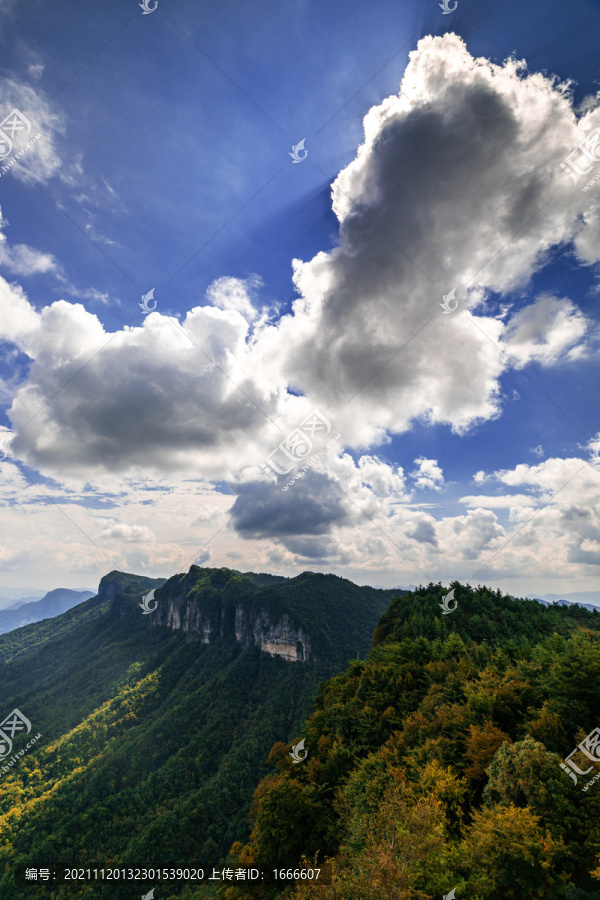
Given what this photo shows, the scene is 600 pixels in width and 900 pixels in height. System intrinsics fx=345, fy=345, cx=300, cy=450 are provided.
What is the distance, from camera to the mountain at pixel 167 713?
2562 inches

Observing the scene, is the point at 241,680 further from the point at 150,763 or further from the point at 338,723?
the point at 338,723

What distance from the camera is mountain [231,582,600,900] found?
584 inches

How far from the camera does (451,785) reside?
1945 centimetres

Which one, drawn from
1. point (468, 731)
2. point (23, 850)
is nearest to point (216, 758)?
point (23, 850)

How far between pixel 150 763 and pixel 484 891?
106509mm

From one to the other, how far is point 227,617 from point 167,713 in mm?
44107

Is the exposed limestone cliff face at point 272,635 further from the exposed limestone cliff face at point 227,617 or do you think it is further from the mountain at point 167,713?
the mountain at point 167,713

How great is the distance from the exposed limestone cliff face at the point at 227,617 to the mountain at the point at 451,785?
9113 cm
